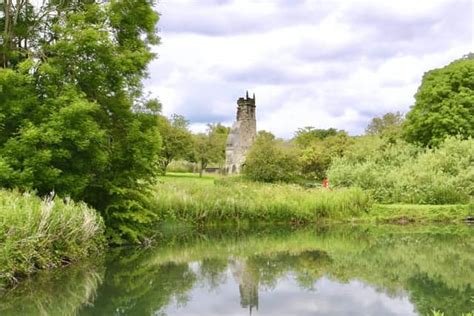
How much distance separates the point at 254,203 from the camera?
24.1m

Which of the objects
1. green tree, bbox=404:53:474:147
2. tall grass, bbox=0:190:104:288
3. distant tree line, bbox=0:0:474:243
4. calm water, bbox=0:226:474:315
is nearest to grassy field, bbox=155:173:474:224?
calm water, bbox=0:226:474:315

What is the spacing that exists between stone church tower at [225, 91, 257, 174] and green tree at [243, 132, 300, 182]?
15.1m

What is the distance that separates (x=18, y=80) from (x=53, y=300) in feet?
22.2

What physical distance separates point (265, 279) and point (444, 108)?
27.3m

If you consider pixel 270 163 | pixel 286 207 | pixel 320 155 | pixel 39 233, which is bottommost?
pixel 286 207

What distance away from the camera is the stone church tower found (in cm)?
5816

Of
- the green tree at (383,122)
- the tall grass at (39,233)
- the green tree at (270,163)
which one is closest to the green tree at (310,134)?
the green tree at (383,122)

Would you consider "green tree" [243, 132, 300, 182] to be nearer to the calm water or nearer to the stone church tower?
the stone church tower

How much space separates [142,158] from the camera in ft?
56.7

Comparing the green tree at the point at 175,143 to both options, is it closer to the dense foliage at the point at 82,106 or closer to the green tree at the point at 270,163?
the green tree at the point at 270,163

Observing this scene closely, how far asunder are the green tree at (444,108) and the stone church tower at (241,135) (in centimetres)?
2122

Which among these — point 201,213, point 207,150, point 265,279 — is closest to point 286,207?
point 201,213

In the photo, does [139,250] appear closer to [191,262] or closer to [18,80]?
[191,262]

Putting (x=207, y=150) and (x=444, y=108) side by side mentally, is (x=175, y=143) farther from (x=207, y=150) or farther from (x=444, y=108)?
(x=444, y=108)
